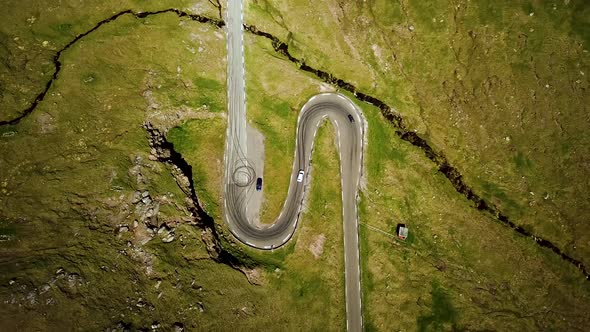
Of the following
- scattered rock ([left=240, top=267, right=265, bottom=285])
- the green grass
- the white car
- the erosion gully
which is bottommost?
scattered rock ([left=240, top=267, right=265, bottom=285])

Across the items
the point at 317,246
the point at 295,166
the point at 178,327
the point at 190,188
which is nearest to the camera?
the point at 178,327

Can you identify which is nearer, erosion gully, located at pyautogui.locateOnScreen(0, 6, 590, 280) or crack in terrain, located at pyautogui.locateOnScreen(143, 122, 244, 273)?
crack in terrain, located at pyautogui.locateOnScreen(143, 122, 244, 273)

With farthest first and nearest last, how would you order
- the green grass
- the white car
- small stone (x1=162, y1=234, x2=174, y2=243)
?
1. the white car
2. the green grass
3. small stone (x1=162, y1=234, x2=174, y2=243)

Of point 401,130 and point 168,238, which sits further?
point 401,130

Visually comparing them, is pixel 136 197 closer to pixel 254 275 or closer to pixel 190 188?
pixel 190 188

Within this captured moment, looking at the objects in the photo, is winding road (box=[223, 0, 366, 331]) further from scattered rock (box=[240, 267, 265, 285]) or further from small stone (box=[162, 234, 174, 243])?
small stone (box=[162, 234, 174, 243])

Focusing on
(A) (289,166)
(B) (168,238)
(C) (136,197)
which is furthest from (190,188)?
(A) (289,166)

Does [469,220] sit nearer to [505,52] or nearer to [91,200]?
[505,52]

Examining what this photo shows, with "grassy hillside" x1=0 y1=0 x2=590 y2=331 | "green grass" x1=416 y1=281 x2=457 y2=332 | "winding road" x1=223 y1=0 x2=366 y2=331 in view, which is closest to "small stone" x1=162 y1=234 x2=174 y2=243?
"grassy hillside" x1=0 y1=0 x2=590 y2=331
